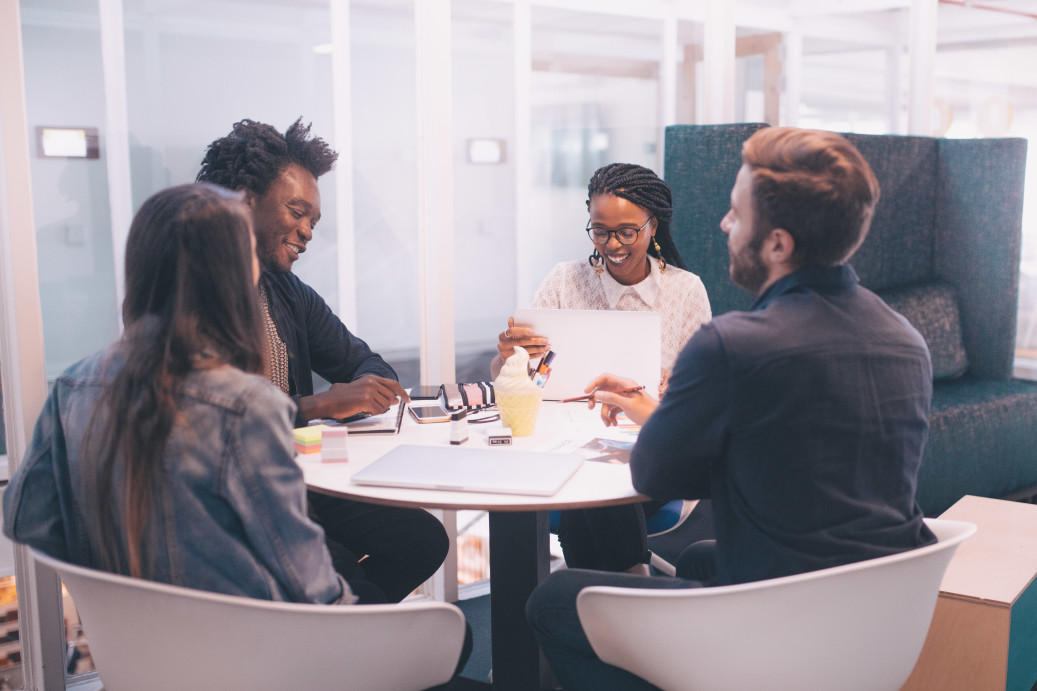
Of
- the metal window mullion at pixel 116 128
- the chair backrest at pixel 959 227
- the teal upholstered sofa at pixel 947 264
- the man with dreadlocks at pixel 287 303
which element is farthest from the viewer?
the chair backrest at pixel 959 227

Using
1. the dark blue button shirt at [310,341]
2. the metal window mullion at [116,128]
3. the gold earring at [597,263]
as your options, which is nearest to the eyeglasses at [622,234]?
the gold earring at [597,263]

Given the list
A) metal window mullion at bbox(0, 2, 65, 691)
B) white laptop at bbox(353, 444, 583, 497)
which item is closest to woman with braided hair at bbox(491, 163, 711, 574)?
→ white laptop at bbox(353, 444, 583, 497)

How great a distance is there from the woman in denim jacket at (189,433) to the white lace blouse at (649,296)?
1415 millimetres

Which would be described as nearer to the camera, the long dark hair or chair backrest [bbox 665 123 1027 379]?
the long dark hair

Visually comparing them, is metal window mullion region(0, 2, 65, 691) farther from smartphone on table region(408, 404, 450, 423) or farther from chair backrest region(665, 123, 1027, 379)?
chair backrest region(665, 123, 1027, 379)

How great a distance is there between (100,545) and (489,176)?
219cm

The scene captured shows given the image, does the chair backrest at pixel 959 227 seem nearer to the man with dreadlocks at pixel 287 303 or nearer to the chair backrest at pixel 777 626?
the man with dreadlocks at pixel 287 303

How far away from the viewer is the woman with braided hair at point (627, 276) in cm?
233

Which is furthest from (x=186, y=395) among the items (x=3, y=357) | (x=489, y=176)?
(x=489, y=176)

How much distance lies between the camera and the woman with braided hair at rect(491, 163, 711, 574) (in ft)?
7.66

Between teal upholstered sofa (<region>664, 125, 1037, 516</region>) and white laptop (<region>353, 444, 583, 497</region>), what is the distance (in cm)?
183

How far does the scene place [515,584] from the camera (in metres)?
1.87

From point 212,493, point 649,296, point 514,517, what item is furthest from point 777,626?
point 649,296

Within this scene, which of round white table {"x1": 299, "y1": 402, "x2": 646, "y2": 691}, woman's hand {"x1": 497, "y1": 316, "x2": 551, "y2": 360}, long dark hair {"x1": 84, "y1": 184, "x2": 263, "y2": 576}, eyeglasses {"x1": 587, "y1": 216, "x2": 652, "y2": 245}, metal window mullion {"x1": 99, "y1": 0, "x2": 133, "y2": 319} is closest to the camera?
long dark hair {"x1": 84, "y1": 184, "x2": 263, "y2": 576}
